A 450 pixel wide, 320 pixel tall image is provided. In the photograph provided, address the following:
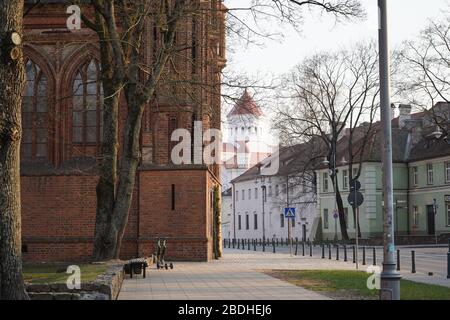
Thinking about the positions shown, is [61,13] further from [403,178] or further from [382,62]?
[403,178]

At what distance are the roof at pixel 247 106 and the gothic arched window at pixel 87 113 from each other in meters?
10.9

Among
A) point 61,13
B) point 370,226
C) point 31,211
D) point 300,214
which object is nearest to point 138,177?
point 31,211

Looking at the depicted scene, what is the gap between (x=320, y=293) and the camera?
15.0 metres

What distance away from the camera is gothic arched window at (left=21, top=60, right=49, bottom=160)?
98.0 ft

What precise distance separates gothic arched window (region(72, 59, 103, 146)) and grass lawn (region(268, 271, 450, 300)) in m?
12.2

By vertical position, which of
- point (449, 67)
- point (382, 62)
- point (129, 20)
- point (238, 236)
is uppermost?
point (449, 67)

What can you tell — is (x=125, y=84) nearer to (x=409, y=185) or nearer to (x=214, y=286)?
(x=214, y=286)

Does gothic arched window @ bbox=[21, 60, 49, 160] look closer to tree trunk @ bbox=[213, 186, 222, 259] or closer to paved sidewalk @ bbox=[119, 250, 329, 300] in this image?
tree trunk @ bbox=[213, 186, 222, 259]

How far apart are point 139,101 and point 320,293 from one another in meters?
8.62

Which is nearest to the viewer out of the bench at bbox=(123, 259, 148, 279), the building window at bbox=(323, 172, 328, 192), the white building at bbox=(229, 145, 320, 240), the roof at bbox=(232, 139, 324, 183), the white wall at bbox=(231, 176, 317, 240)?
the bench at bbox=(123, 259, 148, 279)

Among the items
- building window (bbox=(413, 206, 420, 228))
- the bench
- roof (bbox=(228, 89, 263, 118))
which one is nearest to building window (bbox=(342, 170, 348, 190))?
building window (bbox=(413, 206, 420, 228))

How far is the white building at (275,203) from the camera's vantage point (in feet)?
227

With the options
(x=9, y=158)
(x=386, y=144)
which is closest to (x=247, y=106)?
(x=386, y=144)

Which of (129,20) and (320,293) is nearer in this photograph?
(320,293)
